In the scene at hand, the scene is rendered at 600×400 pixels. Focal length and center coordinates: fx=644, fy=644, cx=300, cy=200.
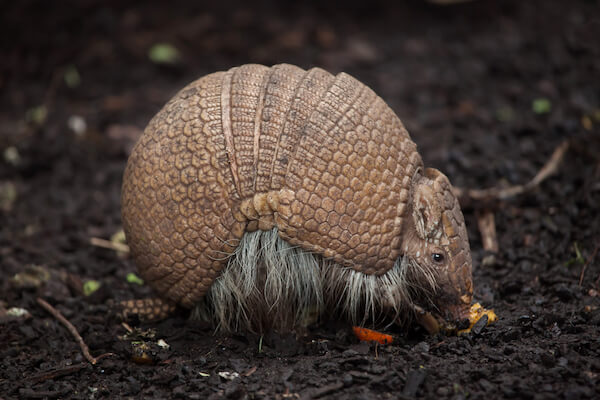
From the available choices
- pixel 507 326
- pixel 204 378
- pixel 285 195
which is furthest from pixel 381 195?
pixel 204 378

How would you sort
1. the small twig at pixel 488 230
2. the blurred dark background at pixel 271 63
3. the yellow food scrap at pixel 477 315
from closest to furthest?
the yellow food scrap at pixel 477 315, the small twig at pixel 488 230, the blurred dark background at pixel 271 63

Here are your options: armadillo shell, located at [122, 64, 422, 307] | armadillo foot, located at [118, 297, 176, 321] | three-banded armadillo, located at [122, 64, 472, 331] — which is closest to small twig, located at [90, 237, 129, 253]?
armadillo foot, located at [118, 297, 176, 321]

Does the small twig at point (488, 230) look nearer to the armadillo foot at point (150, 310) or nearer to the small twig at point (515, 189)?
the small twig at point (515, 189)

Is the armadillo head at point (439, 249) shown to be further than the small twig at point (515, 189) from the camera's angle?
No

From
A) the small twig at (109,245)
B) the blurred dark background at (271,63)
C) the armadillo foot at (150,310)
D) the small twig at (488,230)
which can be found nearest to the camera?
the armadillo foot at (150,310)

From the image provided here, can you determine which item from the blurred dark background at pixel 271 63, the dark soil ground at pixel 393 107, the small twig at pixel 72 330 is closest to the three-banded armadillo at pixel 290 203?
the dark soil ground at pixel 393 107

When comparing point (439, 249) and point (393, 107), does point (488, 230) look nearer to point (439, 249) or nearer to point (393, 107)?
point (439, 249)

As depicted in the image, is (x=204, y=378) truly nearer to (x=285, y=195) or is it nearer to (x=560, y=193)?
(x=285, y=195)
